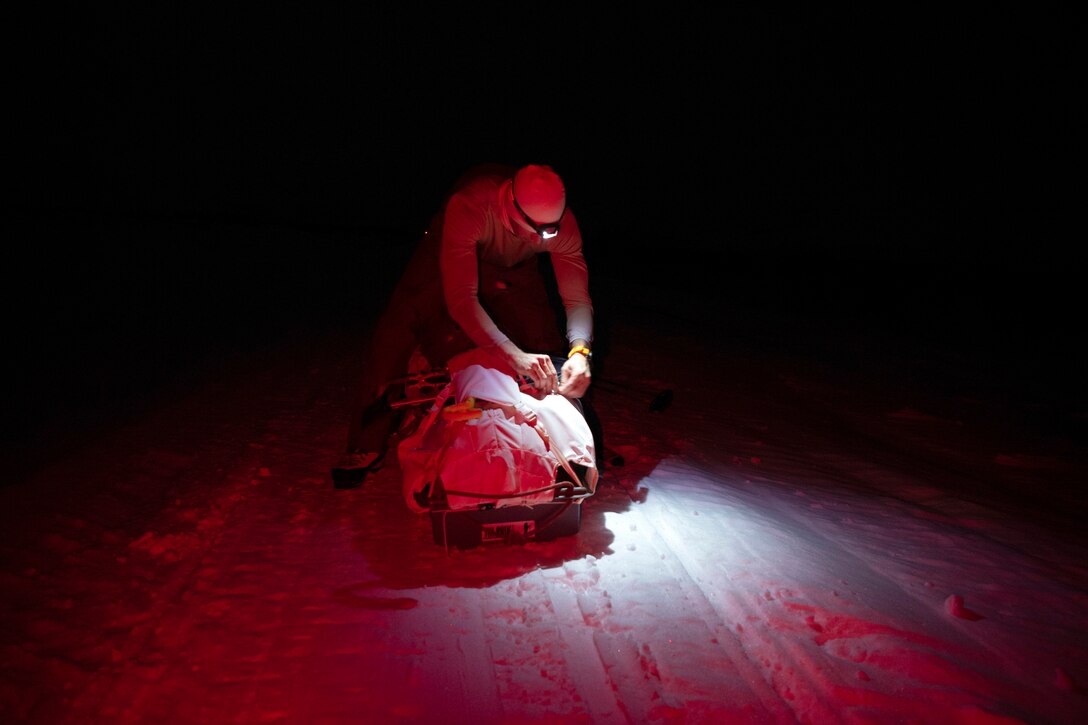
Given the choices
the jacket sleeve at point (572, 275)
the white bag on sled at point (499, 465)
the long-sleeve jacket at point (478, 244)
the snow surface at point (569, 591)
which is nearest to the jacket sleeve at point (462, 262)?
the long-sleeve jacket at point (478, 244)

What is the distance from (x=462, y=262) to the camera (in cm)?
447

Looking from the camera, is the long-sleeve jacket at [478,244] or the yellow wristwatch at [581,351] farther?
the yellow wristwatch at [581,351]

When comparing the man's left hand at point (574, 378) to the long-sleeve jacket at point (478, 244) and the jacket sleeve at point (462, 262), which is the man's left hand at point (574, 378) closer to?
the long-sleeve jacket at point (478, 244)

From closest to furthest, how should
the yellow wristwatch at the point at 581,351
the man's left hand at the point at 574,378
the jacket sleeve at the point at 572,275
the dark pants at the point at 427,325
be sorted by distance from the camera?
1. the man's left hand at the point at 574,378
2. the yellow wristwatch at the point at 581,351
3. the jacket sleeve at the point at 572,275
4. the dark pants at the point at 427,325

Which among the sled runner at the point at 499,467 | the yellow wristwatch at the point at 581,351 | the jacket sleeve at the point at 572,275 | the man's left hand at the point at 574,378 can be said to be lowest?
the sled runner at the point at 499,467

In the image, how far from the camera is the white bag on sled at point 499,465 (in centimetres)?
366

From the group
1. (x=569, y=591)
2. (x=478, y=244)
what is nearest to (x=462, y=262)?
(x=478, y=244)

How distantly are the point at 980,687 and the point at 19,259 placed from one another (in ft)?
81.9

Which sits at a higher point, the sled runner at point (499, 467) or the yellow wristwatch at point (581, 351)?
the yellow wristwatch at point (581, 351)

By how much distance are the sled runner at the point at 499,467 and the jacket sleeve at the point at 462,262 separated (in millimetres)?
502

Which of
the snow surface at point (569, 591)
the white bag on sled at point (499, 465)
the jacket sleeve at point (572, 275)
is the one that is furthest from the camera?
the jacket sleeve at point (572, 275)

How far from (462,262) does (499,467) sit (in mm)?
1577

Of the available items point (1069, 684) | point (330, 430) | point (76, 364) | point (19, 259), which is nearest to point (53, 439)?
point (330, 430)

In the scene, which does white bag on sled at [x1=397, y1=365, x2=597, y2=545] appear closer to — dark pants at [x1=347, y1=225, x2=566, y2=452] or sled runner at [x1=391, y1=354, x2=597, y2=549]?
sled runner at [x1=391, y1=354, x2=597, y2=549]
